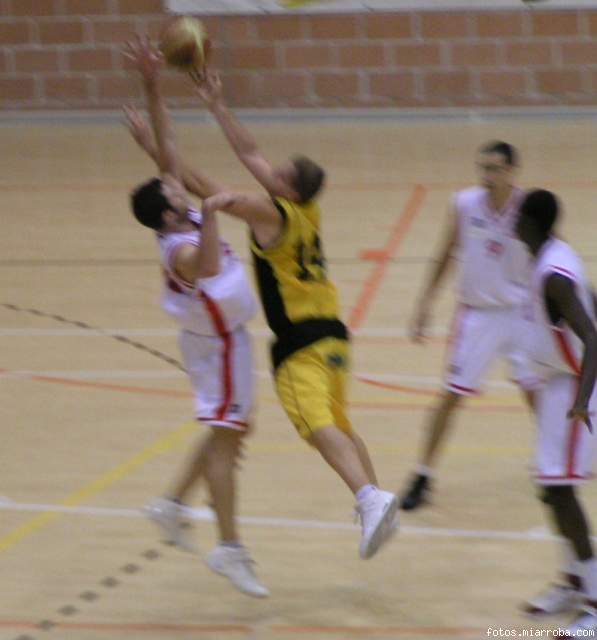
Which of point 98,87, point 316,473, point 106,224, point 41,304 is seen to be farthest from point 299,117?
point 316,473

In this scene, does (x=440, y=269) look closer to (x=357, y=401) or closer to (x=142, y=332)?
(x=357, y=401)

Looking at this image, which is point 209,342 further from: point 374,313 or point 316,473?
point 374,313

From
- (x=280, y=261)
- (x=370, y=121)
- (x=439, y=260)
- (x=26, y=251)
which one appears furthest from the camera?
(x=370, y=121)

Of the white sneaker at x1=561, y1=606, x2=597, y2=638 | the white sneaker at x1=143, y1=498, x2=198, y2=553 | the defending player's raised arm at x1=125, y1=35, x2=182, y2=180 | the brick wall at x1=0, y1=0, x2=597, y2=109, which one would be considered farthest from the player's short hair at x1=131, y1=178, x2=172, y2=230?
the brick wall at x1=0, y1=0, x2=597, y2=109

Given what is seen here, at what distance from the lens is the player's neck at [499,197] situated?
661 centimetres

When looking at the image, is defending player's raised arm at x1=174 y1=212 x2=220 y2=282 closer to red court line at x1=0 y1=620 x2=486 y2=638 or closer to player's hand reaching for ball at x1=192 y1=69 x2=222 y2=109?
player's hand reaching for ball at x1=192 y1=69 x2=222 y2=109

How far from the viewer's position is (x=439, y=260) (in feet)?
22.4

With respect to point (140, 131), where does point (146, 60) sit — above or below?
above

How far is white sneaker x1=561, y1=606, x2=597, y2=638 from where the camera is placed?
16.8ft

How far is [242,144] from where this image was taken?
571 centimetres

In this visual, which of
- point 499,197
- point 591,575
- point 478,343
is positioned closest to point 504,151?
point 499,197

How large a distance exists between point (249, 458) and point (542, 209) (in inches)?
105

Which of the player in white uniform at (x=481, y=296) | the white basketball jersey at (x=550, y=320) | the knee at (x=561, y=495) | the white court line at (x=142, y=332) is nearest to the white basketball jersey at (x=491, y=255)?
the player in white uniform at (x=481, y=296)

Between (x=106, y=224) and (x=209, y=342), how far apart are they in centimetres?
705
